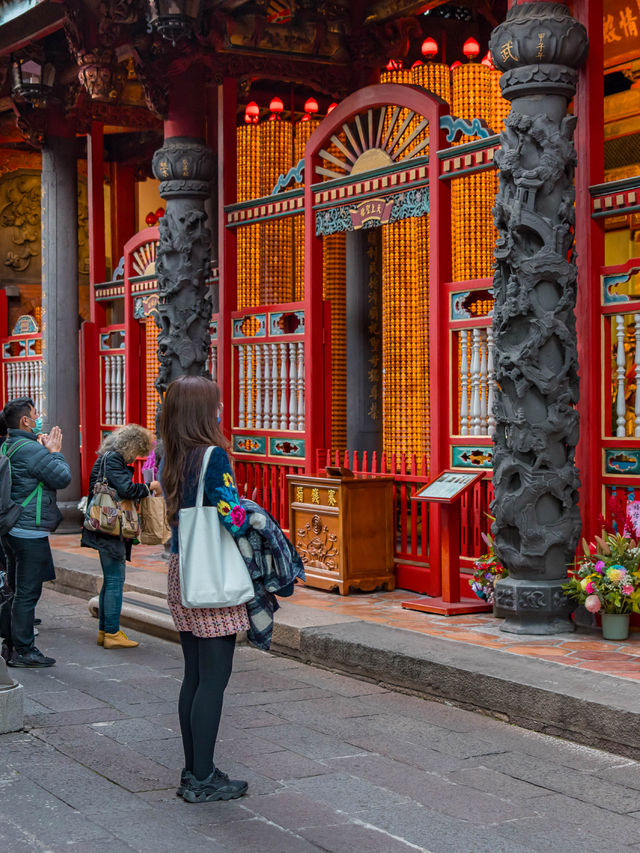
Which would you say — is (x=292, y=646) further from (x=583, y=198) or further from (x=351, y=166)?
(x=351, y=166)

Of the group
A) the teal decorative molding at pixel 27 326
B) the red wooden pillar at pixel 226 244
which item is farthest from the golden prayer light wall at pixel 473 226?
the teal decorative molding at pixel 27 326

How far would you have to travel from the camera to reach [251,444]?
1268 centimetres

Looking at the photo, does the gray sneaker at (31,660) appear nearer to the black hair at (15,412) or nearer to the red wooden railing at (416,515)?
the black hair at (15,412)

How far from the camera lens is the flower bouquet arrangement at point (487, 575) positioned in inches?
356

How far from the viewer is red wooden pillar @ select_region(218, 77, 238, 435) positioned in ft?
42.9

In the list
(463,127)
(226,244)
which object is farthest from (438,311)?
(226,244)

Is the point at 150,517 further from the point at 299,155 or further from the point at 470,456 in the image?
the point at 299,155

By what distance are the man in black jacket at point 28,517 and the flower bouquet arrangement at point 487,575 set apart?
3004 millimetres

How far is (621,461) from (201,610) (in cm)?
415

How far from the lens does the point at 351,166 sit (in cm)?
1121

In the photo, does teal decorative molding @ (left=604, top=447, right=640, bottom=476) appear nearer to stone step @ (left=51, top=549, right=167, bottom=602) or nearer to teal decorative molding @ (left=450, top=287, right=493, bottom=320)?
teal decorative molding @ (left=450, top=287, right=493, bottom=320)

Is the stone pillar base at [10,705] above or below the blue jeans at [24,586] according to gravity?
below

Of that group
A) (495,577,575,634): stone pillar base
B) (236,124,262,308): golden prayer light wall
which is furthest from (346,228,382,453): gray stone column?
(495,577,575,634): stone pillar base

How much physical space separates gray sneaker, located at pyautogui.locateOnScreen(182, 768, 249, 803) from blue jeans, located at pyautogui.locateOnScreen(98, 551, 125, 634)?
11.9 feet
